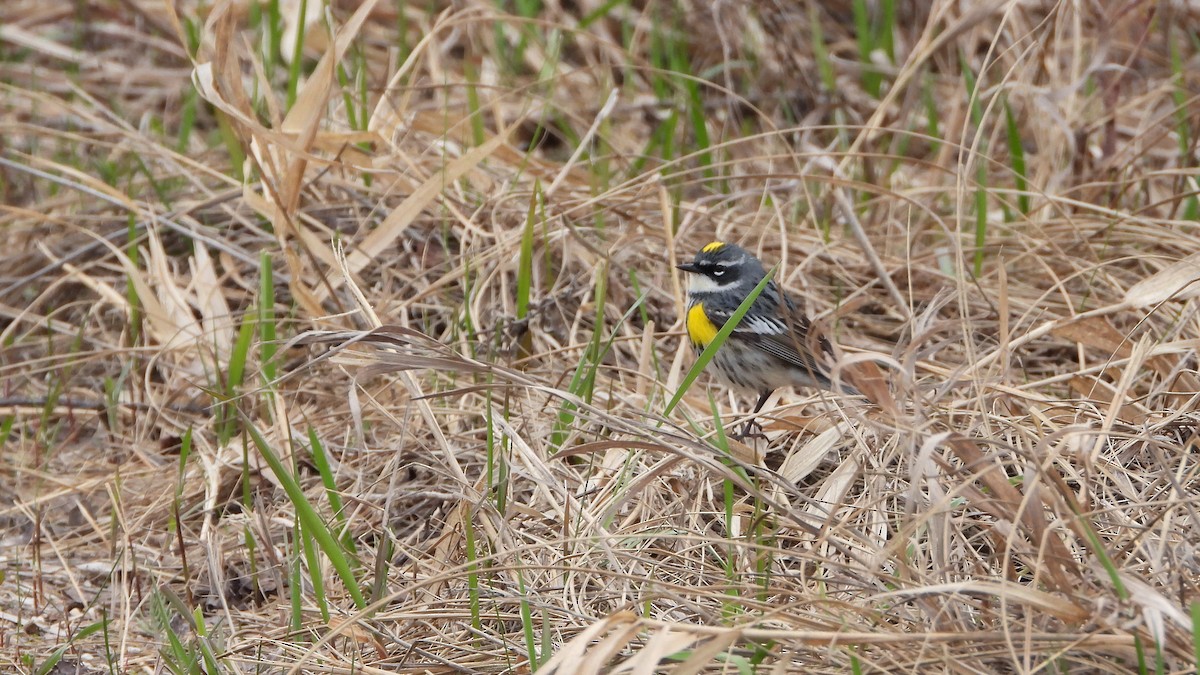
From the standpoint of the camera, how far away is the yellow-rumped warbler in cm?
433

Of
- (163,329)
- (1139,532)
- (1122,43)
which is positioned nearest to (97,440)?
(163,329)

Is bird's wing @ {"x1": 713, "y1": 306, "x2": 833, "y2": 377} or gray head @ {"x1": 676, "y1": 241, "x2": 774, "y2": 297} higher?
gray head @ {"x1": 676, "y1": 241, "x2": 774, "y2": 297}

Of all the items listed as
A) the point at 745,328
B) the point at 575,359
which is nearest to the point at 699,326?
the point at 745,328

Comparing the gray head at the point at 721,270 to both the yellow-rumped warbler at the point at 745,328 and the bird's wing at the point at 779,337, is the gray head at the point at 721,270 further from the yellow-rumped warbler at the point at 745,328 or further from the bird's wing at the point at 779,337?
the bird's wing at the point at 779,337

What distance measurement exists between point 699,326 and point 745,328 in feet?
0.88

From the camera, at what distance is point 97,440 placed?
15.1 ft

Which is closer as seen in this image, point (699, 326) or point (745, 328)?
point (699, 326)

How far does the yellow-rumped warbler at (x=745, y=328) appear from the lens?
4.33 m

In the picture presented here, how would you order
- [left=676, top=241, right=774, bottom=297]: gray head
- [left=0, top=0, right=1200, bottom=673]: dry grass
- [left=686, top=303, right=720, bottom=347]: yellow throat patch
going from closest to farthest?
[left=0, top=0, right=1200, bottom=673]: dry grass, [left=686, top=303, right=720, bottom=347]: yellow throat patch, [left=676, top=241, right=774, bottom=297]: gray head

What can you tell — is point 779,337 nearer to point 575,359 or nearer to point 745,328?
point 745,328

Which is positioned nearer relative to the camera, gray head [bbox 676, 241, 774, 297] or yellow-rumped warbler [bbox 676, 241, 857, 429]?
yellow-rumped warbler [bbox 676, 241, 857, 429]

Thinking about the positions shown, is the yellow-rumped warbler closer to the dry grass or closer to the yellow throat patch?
the yellow throat patch

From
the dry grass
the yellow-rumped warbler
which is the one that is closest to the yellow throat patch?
the yellow-rumped warbler

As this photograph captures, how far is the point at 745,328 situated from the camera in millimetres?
4512
